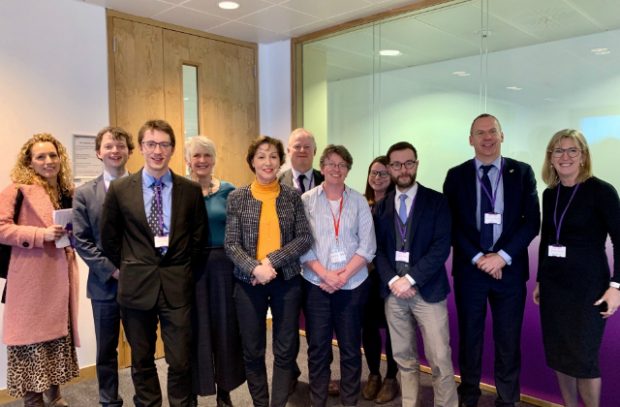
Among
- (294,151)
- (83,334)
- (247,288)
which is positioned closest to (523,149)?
(294,151)

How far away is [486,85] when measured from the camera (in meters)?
3.33

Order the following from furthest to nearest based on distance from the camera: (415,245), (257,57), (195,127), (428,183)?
(257,57) < (195,127) < (428,183) < (415,245)

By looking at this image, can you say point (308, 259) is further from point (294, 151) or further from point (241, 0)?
point (241, 0)

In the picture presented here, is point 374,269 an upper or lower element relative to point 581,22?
lower

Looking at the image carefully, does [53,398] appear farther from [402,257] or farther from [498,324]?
[498,324]

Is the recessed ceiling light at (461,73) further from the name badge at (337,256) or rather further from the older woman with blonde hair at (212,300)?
the older woman with blonde hair at (212,300)

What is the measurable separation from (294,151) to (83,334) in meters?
2.20

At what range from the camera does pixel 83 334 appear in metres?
3.54

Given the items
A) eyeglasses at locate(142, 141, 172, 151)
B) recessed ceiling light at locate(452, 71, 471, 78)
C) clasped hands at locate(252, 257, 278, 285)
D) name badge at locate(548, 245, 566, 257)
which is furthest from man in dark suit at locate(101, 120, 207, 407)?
recessed ceiling light at locate(452, 71, 471, 78)

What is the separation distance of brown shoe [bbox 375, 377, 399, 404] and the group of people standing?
475 mm

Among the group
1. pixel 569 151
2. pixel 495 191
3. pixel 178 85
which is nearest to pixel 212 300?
pixel 495 191

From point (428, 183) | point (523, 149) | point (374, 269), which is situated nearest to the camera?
point (374, 269)

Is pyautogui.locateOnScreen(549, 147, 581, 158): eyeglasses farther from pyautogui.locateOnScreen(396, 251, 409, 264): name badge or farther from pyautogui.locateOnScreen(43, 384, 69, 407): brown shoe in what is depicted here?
pyautogui.locateOnScreen(43, 384, 69, 407): brown shoe

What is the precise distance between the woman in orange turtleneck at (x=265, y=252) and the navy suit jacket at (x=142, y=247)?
10.2 inches
